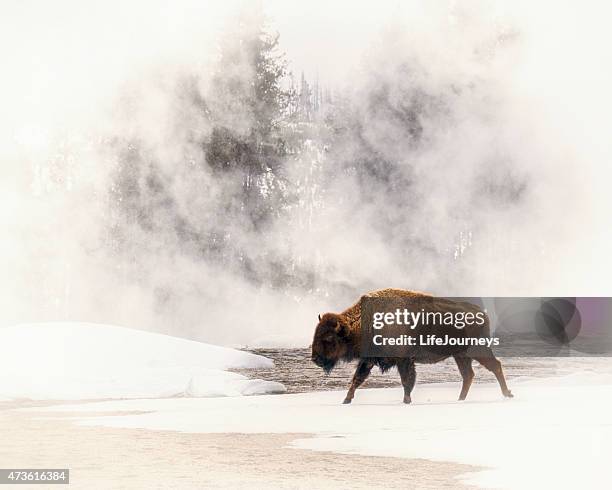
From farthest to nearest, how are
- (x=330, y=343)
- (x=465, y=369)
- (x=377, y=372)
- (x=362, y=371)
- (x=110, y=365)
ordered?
(x=377, y=372) → (x=110, y=365) → (x=465, y=369) → (x=362, y=371) → (x=330, y=343)

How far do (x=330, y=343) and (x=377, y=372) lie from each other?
300 inches

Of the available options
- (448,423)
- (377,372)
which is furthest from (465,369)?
(377,372)

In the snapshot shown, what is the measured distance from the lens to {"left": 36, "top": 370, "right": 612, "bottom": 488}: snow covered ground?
27.8 ft

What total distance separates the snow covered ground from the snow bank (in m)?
0.80

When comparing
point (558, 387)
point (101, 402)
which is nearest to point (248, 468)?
point (101, 402)

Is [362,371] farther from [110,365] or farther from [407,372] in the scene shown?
[110,365]

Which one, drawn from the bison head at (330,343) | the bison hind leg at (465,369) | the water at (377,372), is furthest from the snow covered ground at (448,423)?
the water at (377,372)

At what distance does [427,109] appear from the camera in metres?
32.7

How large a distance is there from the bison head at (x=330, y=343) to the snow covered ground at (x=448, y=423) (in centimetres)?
72

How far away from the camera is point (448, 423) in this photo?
36.3 feet

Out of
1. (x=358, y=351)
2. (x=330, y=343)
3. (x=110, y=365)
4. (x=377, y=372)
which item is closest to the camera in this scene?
(x=330, y=343)

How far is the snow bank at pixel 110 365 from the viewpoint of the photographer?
15766 millimetres

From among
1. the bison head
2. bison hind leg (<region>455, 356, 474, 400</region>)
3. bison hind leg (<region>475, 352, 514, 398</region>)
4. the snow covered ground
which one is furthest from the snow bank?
bison hind leg (<region>475, 352, 514, 398</region>)

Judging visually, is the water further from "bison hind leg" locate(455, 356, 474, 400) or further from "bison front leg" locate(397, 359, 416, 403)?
"bison front leg" locate(397, 359, 416, 403)
